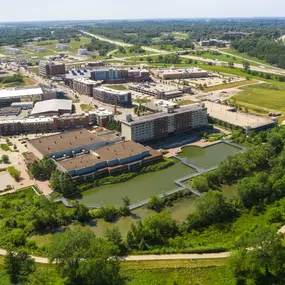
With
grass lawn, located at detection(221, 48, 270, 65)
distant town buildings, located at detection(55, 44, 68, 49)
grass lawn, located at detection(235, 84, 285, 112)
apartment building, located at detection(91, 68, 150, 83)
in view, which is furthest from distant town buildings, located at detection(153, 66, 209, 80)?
distant town buildings, located at detection(55, 44, 68, 49)

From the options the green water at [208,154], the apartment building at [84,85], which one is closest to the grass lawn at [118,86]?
the apartment building at [84,85]

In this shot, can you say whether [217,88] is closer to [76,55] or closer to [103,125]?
[103,125]

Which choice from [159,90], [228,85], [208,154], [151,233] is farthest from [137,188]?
[228,85]

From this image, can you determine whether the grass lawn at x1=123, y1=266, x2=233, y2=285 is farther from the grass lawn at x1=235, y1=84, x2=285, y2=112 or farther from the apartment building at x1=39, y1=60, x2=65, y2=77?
the apartment building at x1=39, y1=60, x2=65, y2=77

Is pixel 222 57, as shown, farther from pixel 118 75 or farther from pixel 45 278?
pixel 45 278

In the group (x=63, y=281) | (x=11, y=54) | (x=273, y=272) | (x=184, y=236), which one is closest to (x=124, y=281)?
(x=63, y=281)

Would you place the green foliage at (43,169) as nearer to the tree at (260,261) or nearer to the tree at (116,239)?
the tree at (116,239)
